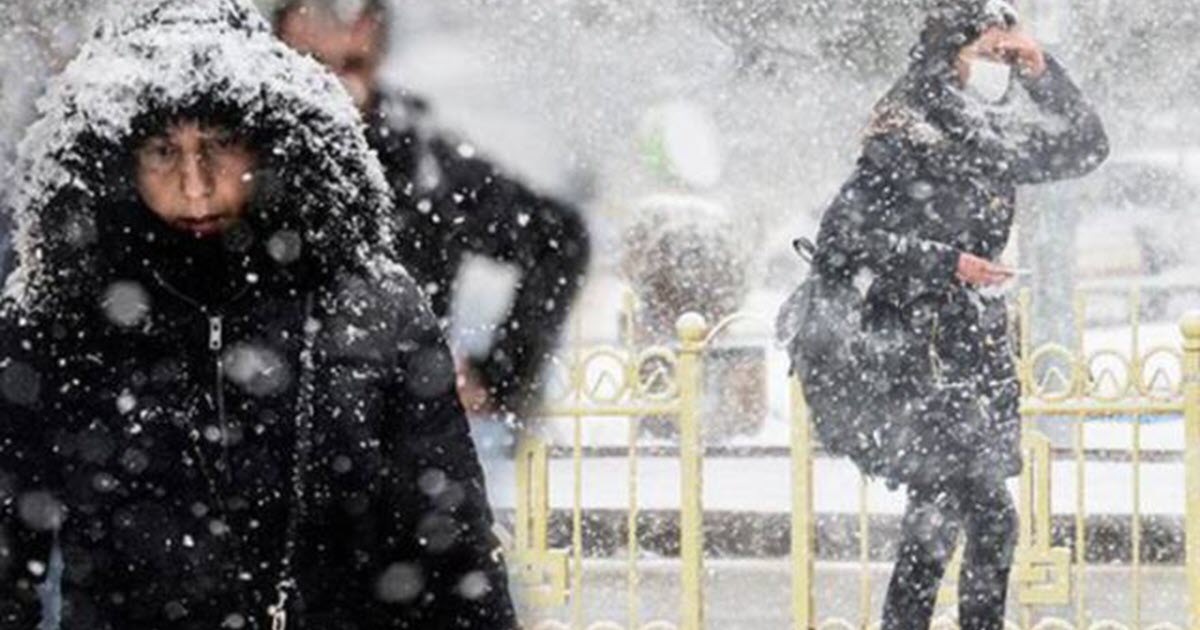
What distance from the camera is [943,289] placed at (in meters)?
6.15

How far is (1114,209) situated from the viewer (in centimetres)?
2073

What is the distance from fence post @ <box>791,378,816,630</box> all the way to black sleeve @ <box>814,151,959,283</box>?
0.41m

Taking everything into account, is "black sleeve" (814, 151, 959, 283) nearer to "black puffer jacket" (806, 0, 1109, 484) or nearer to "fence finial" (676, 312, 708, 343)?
"black puffer jacket" (806, 0, 1109, 484)

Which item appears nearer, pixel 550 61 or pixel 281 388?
pixel 281 388

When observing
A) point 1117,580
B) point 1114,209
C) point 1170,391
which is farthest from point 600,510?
point 1114,209

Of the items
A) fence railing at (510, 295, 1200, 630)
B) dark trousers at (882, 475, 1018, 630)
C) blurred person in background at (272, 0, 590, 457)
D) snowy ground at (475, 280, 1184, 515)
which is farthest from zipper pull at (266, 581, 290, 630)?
snowy ground at (475, 280, 1184, 515)

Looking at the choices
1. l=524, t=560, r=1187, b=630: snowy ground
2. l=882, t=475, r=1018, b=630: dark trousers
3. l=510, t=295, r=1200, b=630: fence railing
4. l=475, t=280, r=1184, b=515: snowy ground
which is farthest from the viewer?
l=475, t=280, r=1184, b=515: snowy ground

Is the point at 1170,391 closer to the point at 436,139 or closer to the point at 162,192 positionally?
the point at 436,139

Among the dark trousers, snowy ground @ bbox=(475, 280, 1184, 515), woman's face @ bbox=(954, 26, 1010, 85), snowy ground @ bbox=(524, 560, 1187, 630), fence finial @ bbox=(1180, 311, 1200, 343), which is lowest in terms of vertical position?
snowy ground @ bbox=(524, 560, 1187, 630)

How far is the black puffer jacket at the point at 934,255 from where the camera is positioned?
240 inches

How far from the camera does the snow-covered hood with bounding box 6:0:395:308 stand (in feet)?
9.15

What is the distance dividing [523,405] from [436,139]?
0.62 meters

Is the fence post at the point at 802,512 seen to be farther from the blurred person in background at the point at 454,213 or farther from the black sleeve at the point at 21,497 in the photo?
the black sleeve at the point at 21,497

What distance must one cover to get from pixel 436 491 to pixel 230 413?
244mm
